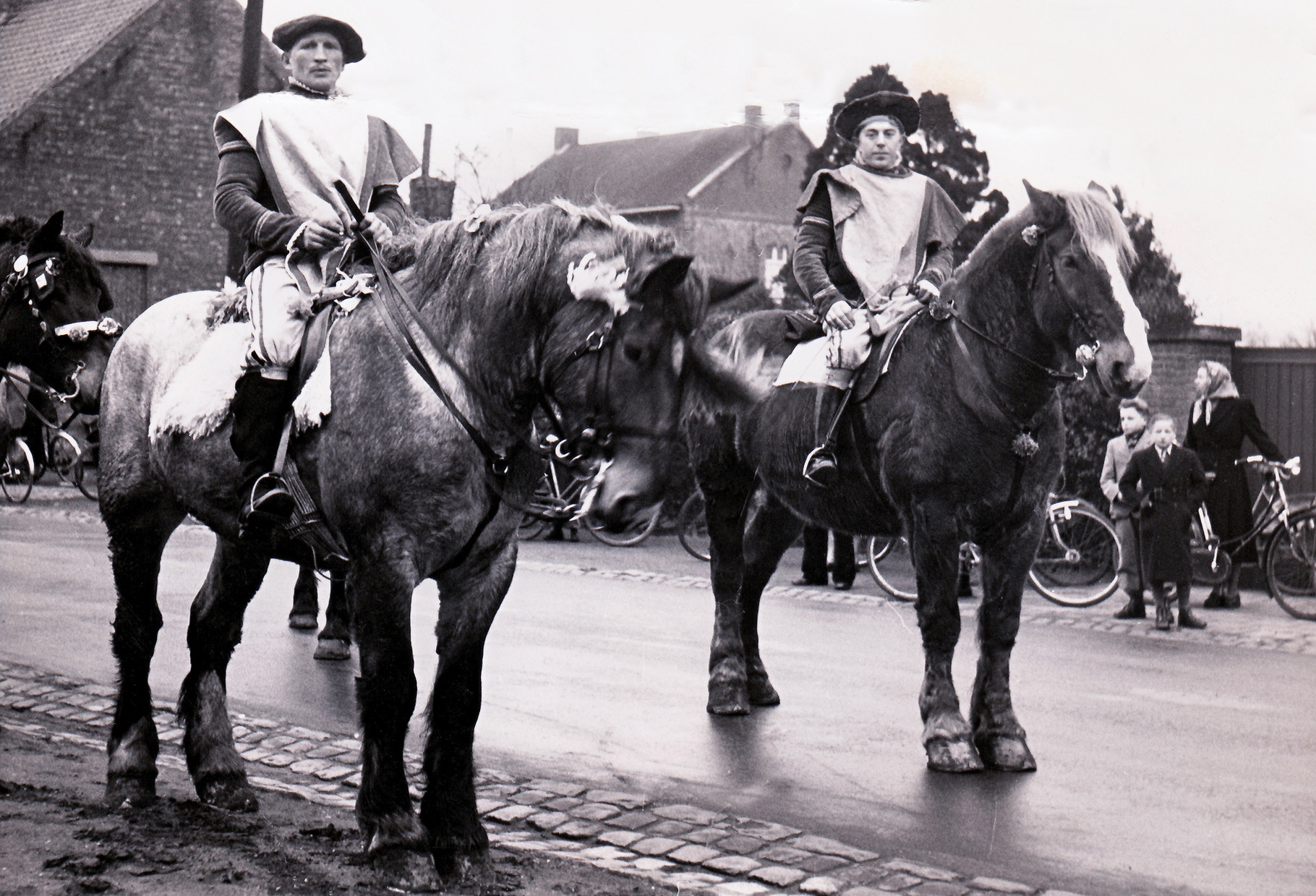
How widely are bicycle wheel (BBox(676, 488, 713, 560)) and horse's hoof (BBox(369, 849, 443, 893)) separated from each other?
39.3ft

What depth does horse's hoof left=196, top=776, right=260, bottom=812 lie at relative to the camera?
5691 millimetres

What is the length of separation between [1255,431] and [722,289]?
11.1 meters

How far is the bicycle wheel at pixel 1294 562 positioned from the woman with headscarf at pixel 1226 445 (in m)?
0.66

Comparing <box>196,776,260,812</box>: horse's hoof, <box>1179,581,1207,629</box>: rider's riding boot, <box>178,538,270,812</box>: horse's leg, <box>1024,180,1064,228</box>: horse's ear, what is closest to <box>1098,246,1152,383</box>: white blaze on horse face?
<box>1024,180,1064,228</box>: horse's ear

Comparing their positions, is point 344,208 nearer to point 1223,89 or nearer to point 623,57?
point 623,57

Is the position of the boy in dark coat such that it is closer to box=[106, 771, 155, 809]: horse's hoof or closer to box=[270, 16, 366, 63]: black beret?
box=[270, 16, 366, 63]: black beret

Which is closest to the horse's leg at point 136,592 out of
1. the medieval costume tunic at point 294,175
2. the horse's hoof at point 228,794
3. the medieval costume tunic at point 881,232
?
the horse's hoof at point 228,794

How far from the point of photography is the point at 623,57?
254 inches

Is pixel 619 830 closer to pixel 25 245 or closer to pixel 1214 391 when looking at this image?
pixel 25 245

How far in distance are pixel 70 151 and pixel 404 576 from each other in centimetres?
2906

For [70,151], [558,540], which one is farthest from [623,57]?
[70,151]

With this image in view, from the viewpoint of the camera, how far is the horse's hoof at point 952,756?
268 inches

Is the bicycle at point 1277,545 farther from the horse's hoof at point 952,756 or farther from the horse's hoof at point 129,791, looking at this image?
the horse's hoof at point 129,791

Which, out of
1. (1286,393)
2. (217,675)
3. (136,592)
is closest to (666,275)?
(217,675)
